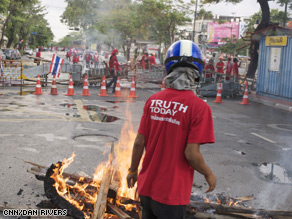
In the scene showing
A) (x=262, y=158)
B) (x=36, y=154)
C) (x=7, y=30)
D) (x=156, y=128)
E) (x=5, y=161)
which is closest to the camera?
(x=156, y=128)

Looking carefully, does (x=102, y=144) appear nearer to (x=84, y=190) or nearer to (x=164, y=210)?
(x=84, y=190)

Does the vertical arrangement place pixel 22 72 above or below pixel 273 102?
above

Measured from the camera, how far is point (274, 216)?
391cm

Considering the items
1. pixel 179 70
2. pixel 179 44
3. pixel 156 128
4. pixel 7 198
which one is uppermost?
pixel 179 44

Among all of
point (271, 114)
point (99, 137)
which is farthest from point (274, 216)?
point (271, 114)

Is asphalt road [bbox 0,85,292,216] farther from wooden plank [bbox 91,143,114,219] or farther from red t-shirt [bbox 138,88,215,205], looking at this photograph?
red t-shirt [bbox 138,88,215,205]

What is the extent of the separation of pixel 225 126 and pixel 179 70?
25.9 ft

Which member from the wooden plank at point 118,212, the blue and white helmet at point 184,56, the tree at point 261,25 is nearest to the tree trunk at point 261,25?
the tree at point 261,25

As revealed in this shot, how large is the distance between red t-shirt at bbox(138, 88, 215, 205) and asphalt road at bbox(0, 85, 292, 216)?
2.30 metres

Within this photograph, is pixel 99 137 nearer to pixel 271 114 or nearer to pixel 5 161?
pixel 5 161

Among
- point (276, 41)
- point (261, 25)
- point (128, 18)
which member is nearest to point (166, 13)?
point (128, 18)

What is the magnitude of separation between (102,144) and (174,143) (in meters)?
4.97

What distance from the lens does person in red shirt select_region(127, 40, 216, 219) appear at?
2.48 metres

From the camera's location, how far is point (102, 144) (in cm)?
736
